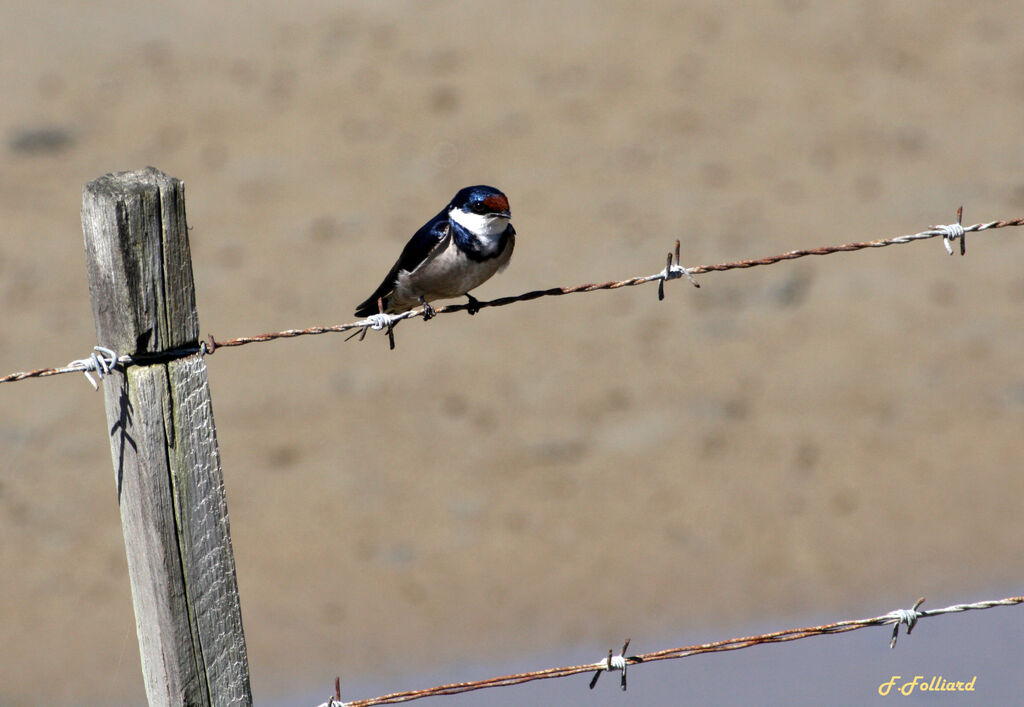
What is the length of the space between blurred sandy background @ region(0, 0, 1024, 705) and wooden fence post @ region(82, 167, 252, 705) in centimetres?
517

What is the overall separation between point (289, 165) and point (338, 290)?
7.84 feet

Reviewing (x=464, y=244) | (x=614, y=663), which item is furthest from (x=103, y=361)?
(x=464, y=244)

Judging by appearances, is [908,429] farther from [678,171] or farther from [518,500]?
[678,171]

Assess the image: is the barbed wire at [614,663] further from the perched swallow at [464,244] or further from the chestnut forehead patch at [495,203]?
the chestnut forehead patch at [495,203]

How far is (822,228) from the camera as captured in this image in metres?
11.9

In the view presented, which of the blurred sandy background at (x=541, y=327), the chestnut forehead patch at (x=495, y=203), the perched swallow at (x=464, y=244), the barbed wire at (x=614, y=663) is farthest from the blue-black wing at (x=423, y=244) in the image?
the blurred sandy background at (x=541, y=327)

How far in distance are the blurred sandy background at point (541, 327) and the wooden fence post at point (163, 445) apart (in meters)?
5.17

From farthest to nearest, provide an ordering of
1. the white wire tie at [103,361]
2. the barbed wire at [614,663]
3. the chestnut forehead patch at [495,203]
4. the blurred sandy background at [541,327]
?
the blurred sandy background at [541,327], the chestnut forehead patch at [495,203], the barbed wire at [614,663], the white wire tie at [103,361]

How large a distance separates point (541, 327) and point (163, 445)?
8.11m

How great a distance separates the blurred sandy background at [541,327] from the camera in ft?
27.1

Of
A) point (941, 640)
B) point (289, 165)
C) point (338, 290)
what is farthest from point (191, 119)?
point (941, 640)

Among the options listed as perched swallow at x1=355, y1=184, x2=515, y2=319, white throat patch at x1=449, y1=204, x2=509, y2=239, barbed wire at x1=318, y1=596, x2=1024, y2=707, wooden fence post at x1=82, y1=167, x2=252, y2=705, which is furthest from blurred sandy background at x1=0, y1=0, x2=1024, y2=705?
wooden fence post at x1=82, y1=167, x2=252, y2=705

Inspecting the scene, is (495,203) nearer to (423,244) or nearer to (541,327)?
(423,244)

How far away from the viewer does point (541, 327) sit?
10.6 metres
